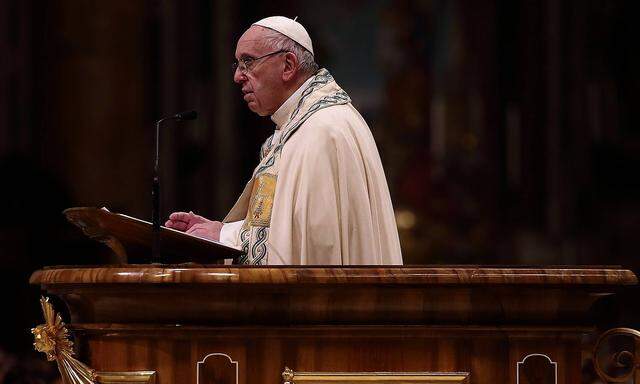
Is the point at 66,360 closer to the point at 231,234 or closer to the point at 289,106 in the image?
the point at 231,234

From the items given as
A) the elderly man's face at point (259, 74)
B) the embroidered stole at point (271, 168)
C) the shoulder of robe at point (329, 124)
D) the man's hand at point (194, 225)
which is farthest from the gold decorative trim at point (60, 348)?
the elderly man's face at point (259, 74)

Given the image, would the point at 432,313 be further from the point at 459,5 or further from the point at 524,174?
the point at 459,5

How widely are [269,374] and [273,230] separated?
1.26 meters

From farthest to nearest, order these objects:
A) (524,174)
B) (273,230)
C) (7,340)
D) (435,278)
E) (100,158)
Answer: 1. (524,174)
2. (100,158)
3. (7,340)
4. (273,230)
5. (435,278)

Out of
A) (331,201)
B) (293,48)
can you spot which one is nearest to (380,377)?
(331,201)

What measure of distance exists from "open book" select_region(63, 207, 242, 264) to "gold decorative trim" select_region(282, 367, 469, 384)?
70cm

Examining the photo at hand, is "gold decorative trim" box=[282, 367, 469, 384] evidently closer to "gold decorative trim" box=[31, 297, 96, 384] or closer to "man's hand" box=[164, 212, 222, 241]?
"gold decorative trim" box=[31, 297, 96, 384]

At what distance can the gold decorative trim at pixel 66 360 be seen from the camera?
3193 mm

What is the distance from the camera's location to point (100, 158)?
10.0 metres

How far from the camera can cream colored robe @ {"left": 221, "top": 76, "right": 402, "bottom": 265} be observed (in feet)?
14.3

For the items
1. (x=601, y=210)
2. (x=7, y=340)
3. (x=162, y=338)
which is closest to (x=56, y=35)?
(x=7, y=340)

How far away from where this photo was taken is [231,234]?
15.5 ft

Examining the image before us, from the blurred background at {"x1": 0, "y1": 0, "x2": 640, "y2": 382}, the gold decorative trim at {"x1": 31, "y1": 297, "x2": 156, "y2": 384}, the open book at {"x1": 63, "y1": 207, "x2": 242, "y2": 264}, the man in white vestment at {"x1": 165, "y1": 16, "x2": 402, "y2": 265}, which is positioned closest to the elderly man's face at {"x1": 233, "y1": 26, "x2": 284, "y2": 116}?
the man in white vestment at {"x1": 165, "y1": 16, "x2": 402, "y2": 265}

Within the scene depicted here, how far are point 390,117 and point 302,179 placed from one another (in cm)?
661
